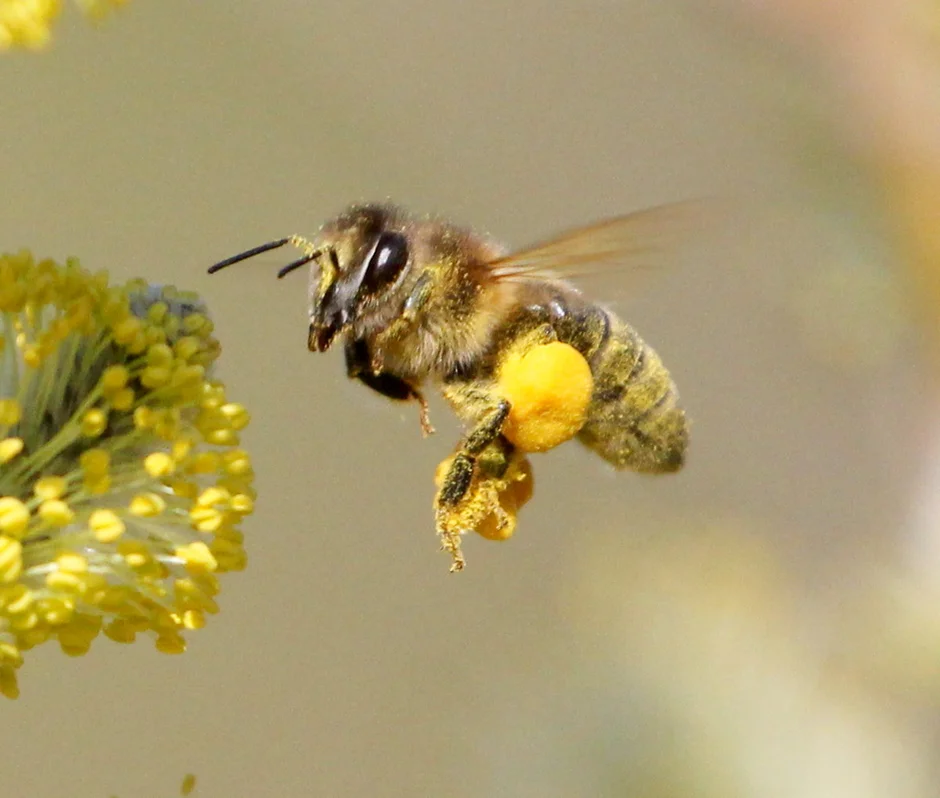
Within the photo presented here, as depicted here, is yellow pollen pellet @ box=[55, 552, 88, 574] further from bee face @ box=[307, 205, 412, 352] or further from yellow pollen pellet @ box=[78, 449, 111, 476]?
bee face @ box=[307, 205, 412, 352]

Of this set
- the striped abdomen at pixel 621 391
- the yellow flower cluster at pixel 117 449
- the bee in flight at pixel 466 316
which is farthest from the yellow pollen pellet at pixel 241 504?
the striped abdomen at pixel 621 391

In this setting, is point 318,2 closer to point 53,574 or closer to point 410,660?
point 410,660

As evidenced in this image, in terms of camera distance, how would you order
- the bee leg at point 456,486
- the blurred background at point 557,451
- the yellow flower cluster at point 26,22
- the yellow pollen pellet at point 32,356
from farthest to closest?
1. the blurred background at point 557,451
2. the bee leg at point 456,486
3. the yellow pollen pellet at point 32,356
4. the yellow flower cluster at point 26,22

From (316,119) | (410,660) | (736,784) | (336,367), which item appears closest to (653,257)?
(736,784)

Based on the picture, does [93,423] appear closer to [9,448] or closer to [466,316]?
[9,448]

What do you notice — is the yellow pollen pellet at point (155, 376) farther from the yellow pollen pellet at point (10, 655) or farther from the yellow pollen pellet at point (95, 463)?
the yellow pollen pellet at point (10, 655)
